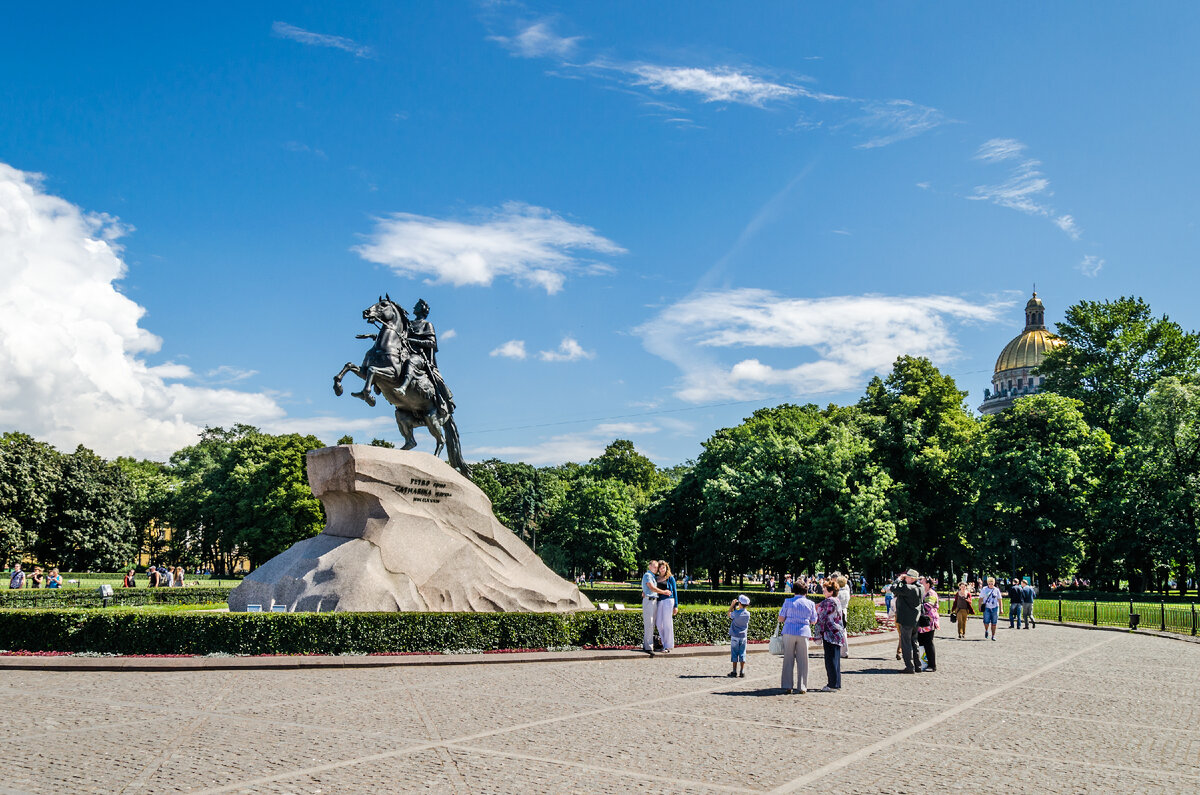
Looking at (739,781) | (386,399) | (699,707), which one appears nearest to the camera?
(739,781)

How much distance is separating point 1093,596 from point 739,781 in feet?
152

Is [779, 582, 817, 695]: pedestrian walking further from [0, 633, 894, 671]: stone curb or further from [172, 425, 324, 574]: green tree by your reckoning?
[172, 425, 324, 574]: green tree

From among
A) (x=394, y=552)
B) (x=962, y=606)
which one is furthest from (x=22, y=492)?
(x=962, y=606)

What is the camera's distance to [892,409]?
169 ft

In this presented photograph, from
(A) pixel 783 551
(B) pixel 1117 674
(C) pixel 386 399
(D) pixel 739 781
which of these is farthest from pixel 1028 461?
(D) pixel 739 781

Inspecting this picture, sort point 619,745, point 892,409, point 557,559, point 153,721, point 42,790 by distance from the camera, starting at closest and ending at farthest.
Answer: point 42,790
point 619,745
point 153,721
point 892,409
point 557,559

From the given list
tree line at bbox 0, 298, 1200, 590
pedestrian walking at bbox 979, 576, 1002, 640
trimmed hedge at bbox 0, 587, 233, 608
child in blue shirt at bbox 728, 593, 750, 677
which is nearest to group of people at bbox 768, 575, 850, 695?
child in blue shirt at bbox 728, 593, 750, 677

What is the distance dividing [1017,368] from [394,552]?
408 ft

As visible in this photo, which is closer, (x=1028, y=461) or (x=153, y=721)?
(x=153, y=721)

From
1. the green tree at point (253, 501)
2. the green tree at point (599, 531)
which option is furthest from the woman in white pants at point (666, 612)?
the green tree at point (599, 531)

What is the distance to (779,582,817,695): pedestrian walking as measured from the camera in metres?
13.2

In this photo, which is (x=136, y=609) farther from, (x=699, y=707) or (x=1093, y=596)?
(x=1093, y=596)

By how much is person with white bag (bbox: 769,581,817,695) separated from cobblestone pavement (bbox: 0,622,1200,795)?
0.41 metres

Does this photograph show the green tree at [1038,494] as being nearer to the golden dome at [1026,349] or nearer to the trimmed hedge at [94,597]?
the trimmed hedge at [94,597]
